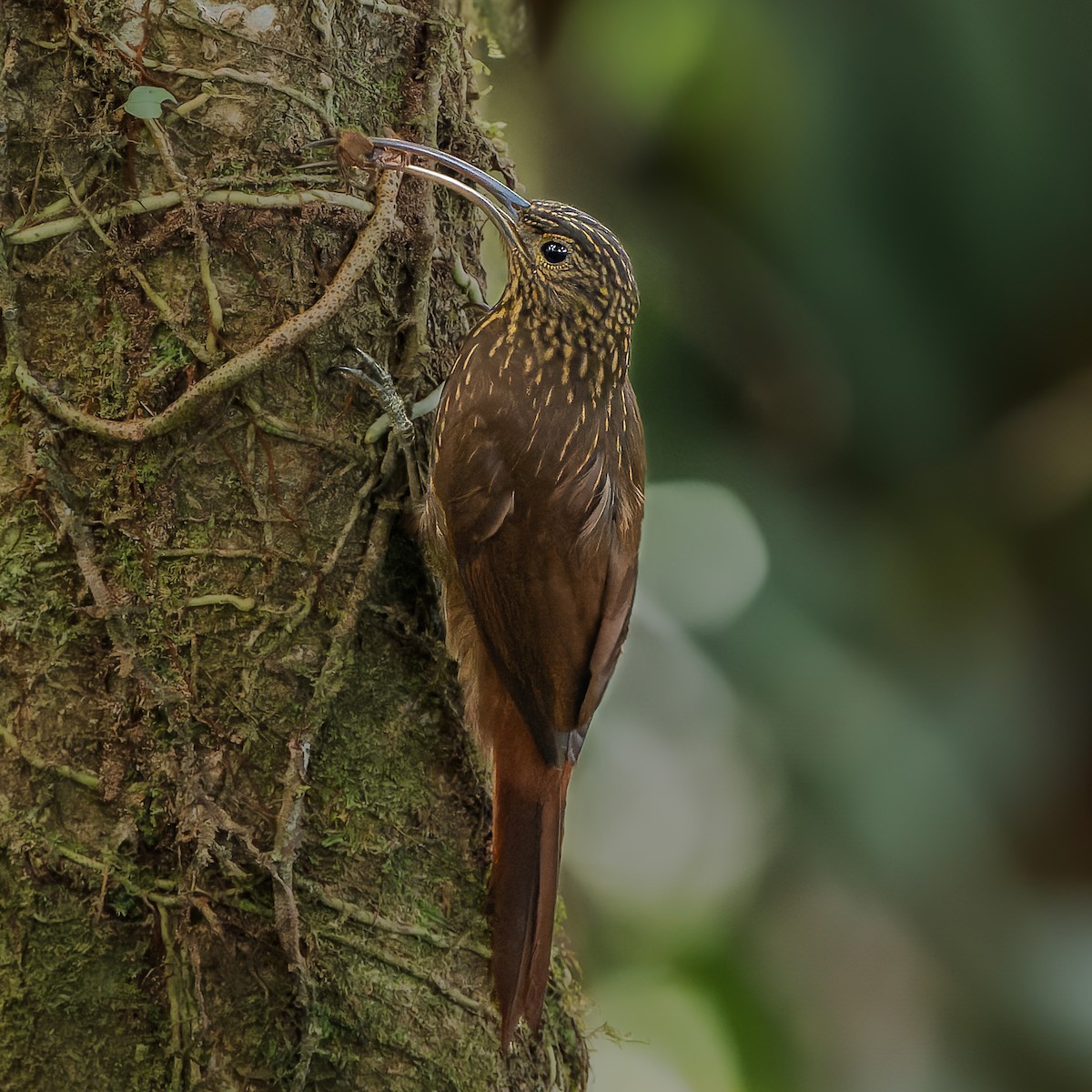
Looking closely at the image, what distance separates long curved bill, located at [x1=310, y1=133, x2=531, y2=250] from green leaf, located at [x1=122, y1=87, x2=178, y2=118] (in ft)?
0.85

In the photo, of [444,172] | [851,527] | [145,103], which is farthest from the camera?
[851,527]

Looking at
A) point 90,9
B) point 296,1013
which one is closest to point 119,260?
point 90,9

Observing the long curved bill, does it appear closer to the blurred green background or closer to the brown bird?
the brown bird

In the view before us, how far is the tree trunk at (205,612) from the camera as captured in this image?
1.69 m

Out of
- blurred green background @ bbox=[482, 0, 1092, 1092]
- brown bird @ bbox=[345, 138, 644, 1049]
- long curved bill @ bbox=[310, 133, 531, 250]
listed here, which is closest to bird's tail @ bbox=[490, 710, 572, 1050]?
brown bird @ bbox=[345, 138, 644, 1049]

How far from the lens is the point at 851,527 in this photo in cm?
269

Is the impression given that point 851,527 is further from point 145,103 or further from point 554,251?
point 145,103

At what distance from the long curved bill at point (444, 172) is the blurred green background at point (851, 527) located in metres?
0.61

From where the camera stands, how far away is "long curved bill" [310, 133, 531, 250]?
189 cm

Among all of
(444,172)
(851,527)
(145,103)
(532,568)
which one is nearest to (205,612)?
(532,568)

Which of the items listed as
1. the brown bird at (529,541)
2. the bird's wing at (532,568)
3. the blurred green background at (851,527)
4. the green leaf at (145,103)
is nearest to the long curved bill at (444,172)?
the brown bird at (529,541)

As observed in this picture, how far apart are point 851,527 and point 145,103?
179 centimetres

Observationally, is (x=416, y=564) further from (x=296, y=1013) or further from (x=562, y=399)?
(x=296, y=1013)

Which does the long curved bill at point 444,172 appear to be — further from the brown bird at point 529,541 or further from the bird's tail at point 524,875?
the bird's tail at point 524,875
